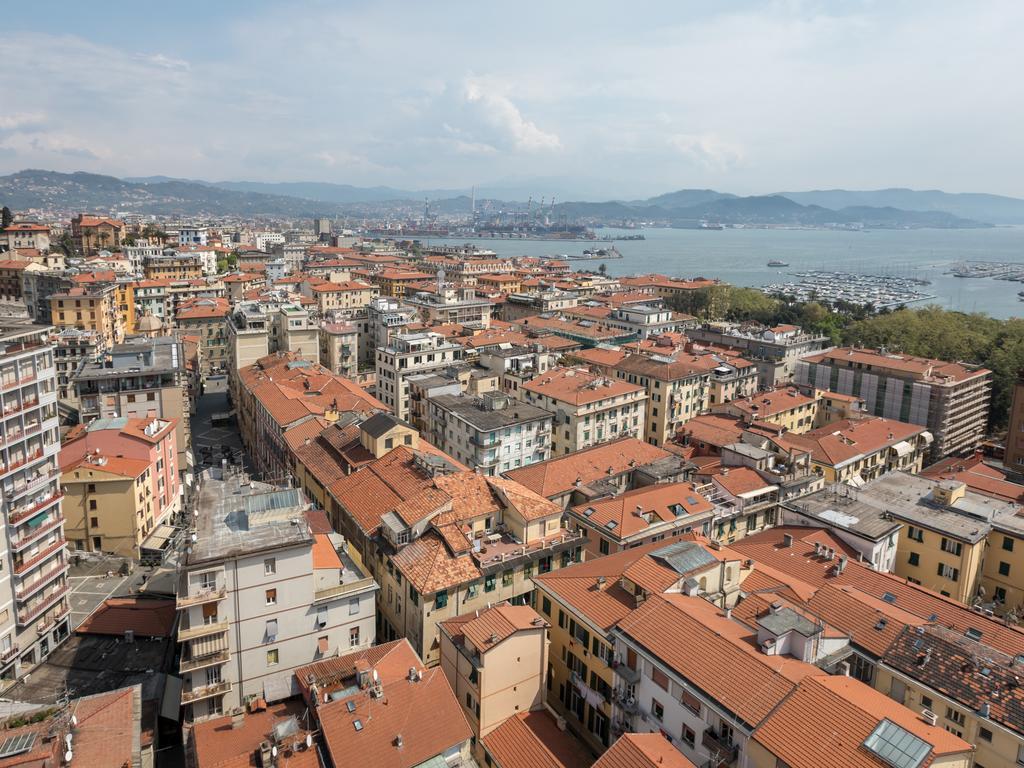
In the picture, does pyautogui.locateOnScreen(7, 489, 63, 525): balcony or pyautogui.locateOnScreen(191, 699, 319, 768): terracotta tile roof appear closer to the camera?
pyautogui.locateOnScreen(191, 699, 319, 768): terracotta tile roof

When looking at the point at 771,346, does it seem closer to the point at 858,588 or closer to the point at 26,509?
the point at 858,588

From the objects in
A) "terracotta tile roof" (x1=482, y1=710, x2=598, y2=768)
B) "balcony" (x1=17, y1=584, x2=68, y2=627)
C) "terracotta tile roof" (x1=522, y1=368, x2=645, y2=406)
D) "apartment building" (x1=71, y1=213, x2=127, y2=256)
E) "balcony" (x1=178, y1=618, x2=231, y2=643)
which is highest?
"apartment building" (x1=71, y1=213, x2=127, y2=256)

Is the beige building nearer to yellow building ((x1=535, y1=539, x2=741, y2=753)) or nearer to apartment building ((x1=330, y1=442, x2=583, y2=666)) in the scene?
yellow building ((x1=535, y1=539, x2=741, y2=753))

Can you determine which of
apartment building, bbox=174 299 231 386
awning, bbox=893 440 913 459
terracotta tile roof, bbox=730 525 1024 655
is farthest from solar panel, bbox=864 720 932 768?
apartment building, bbox=174 299 231 386

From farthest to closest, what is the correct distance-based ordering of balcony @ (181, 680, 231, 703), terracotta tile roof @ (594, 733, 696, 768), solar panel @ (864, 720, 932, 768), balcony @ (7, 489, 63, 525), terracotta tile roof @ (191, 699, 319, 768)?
balcony @ (7, 489, 63, 525)
balcony @ (181, 680, 231, 703)
terracotta tile roof @ (191, 699, 319, 768)
terracotta tile roof @ (594, 733, 696, 768)
solar panel @ (864, 720, 932, 768)

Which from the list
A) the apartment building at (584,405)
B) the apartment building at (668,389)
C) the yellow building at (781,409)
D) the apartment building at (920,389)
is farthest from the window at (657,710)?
the apartment building at (920,389)

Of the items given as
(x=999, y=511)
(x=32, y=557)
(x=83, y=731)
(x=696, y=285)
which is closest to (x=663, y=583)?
(x=83, y=731)

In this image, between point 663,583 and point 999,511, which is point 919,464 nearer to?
point 999,511

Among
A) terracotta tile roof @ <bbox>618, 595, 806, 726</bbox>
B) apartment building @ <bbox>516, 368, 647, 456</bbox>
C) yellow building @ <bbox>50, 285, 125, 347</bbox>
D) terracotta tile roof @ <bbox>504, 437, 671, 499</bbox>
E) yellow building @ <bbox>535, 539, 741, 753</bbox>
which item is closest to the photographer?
terracotta tile roof @ <bbox>618, 595, 806, 726</bbox>
